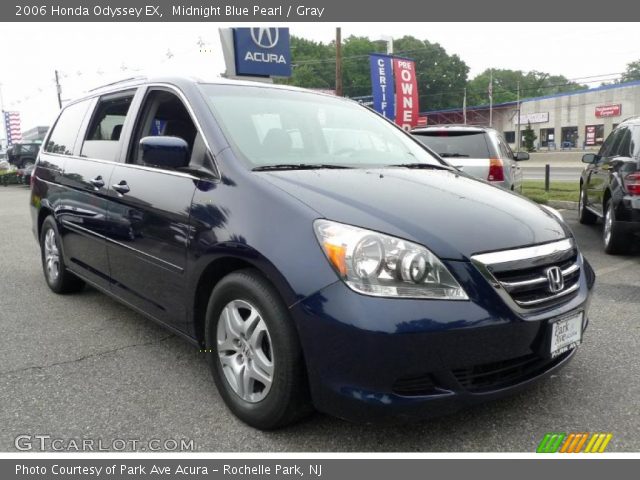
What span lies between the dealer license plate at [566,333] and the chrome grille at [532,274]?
93 millimetres

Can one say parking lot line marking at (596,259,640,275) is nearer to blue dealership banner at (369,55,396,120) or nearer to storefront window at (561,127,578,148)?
blue dealership banner at (369,55,396,120)

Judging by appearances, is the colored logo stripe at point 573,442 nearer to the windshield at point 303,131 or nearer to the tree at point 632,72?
the windshield at point 303,131

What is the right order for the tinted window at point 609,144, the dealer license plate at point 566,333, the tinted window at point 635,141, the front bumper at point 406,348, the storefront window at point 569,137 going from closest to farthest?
the front bumper at point 406,348
the dealer license plate at point 566,333
the tinted window at point 635,141
the tinted window at point 609,144
the storefront window at point 569,137

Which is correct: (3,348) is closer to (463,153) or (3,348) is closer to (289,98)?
(289,98)

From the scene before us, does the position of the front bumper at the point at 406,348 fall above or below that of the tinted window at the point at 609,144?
below

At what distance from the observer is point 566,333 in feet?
8.35

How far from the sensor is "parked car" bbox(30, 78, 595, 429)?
2.20 meters

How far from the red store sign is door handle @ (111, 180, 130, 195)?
62956 mm

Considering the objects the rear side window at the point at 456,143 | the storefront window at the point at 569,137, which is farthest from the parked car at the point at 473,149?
the storefront window at the point at 569,137

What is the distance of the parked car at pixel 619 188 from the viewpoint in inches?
234

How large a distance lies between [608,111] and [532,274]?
2510 inches

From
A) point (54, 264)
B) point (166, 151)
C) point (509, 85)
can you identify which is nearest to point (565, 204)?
point (54, 264)

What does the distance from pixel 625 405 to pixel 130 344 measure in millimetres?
2975

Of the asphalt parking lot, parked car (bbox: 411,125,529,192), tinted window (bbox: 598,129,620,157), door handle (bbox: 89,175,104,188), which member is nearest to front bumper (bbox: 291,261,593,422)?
the asphalt parking lot
